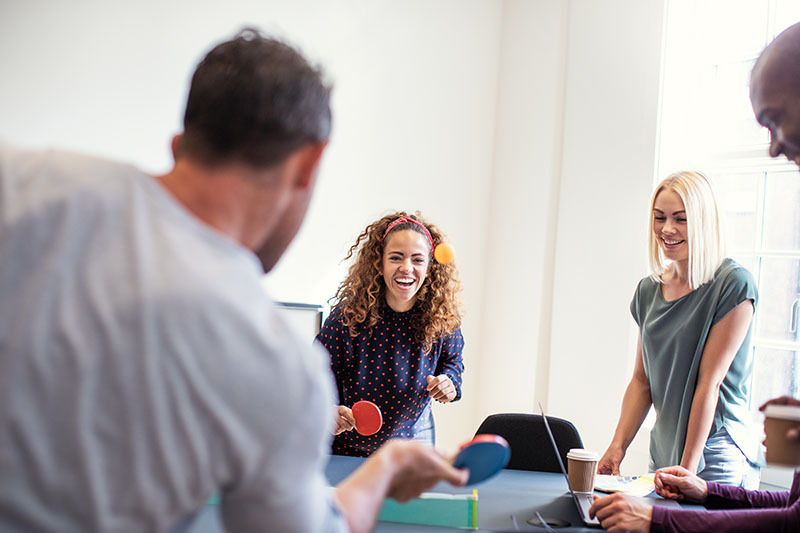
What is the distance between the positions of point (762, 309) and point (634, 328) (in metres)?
0.68

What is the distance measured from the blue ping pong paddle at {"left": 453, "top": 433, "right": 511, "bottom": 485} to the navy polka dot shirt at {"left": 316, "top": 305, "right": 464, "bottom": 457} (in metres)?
1.51

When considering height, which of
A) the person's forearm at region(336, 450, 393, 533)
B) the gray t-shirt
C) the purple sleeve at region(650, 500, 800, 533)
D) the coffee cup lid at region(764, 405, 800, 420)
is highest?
the gray t-shirt

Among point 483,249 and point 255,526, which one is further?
point 483,249

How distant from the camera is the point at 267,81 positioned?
918 millimetres

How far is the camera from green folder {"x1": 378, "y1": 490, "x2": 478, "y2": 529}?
1.75 metres

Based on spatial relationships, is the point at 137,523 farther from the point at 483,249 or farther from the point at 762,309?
the point at 483,249

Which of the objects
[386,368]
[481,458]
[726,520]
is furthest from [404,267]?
[481,458]

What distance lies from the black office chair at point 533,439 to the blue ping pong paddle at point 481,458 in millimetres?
1578

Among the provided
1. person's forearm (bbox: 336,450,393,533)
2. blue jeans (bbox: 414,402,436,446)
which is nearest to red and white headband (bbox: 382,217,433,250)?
blue jeans (bbox: 414,402,436,446)

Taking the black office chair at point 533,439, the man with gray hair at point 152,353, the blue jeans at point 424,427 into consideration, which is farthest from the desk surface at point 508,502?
the man with gray hair at point 152,353

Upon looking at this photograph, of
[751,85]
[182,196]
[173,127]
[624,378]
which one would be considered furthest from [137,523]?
[624,378]

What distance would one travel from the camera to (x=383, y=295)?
310 cm

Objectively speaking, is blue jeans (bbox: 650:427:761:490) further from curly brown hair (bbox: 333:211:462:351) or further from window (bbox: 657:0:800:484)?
window (bbox: 657:0:800:484)

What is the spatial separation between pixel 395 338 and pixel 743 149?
237 cm
